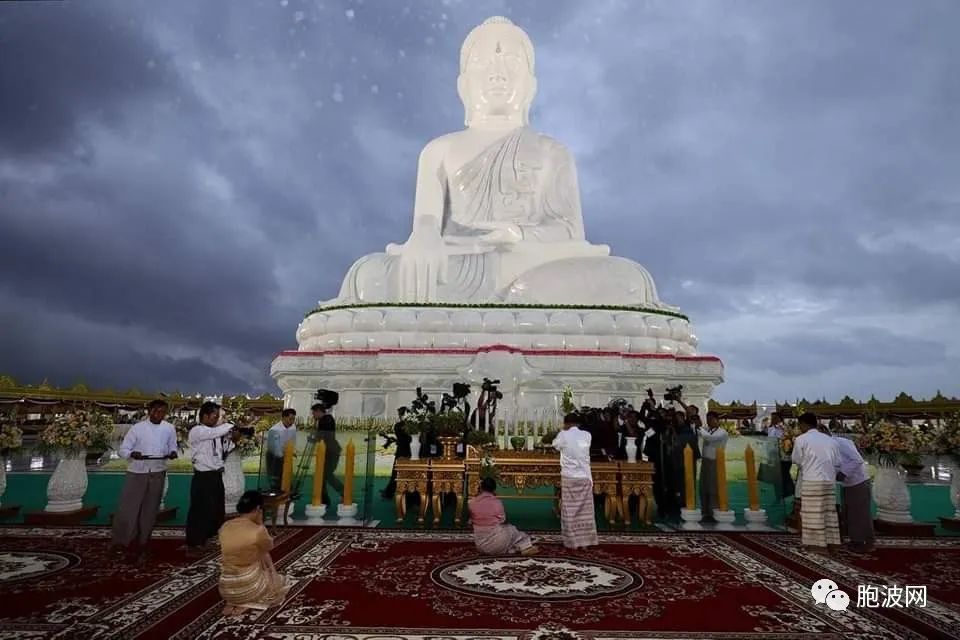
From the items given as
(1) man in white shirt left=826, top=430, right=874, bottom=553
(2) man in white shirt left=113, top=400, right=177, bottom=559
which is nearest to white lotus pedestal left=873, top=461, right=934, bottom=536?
(1) man in white shirt left=826, top=430, right=874, bottom=553

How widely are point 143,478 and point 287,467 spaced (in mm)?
1962

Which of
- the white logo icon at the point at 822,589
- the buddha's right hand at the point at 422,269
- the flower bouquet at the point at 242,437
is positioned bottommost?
the white logo icon at the point at 822,589

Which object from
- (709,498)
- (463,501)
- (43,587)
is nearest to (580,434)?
(463,501)

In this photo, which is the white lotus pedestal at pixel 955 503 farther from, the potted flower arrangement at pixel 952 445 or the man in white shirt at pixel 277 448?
the man in white shirt at pixel 277 448

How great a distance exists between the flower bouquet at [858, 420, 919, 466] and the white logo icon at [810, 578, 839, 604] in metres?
3.49

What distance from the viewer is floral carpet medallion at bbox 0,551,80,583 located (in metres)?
4.41

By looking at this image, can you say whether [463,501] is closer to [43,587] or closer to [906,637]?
[43,587]

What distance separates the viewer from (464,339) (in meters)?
12.4

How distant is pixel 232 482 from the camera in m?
7.78

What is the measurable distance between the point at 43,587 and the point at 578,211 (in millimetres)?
13098

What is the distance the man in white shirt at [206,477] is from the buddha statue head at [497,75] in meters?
12.9

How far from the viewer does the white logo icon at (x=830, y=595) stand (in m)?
3.91

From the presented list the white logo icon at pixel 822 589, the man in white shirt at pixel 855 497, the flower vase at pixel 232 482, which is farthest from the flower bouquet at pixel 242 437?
the man in white shirt at pixel 855 497

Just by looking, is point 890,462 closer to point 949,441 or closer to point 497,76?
point 949,441
